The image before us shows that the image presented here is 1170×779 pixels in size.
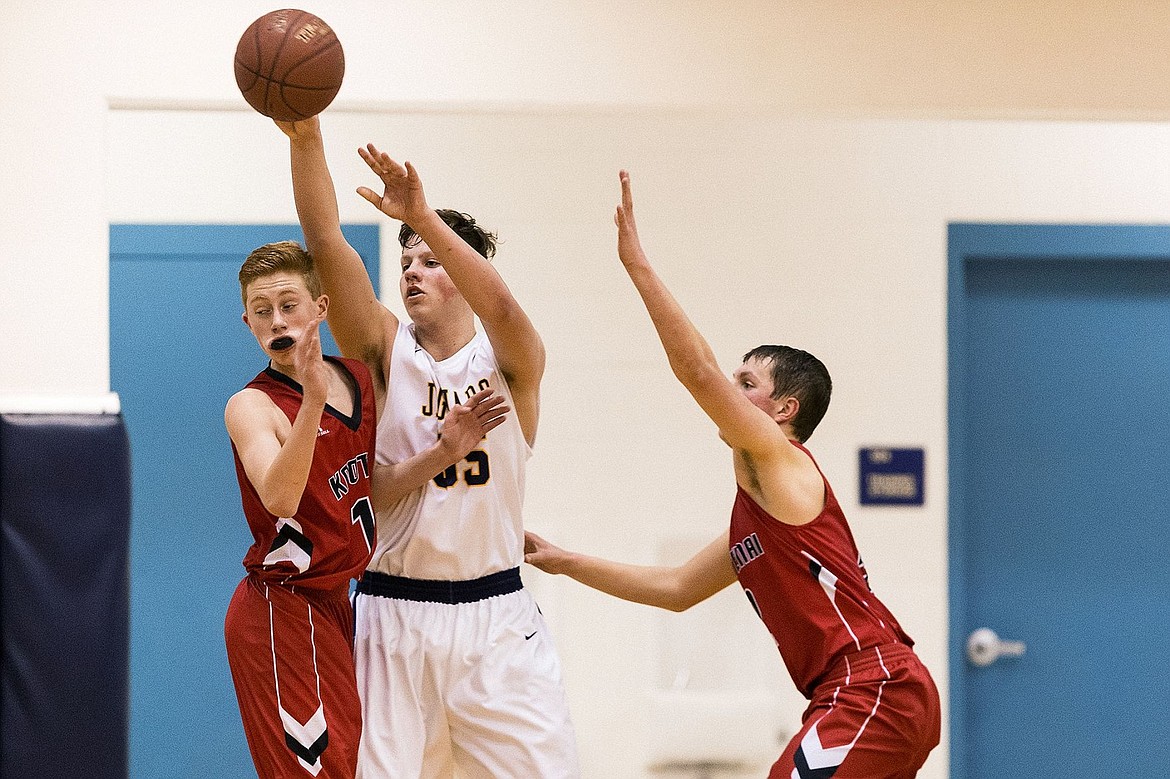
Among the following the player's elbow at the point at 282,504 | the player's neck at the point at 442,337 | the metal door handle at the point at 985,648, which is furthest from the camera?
the metal door handle at the point at 985,648

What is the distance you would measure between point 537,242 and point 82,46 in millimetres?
1562

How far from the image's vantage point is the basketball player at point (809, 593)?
8.93ft

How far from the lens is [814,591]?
283cm

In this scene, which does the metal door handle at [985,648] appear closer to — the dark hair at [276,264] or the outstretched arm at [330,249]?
the outstretched arm at [330,249]

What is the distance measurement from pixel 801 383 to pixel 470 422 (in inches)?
30.9

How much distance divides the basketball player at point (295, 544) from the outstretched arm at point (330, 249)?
0.11 meters

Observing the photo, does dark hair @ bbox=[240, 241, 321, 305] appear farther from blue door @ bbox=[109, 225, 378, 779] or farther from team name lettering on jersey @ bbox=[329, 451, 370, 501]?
blue door @ bbox=[109, 225, 378, 779]

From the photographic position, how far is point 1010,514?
465 cm

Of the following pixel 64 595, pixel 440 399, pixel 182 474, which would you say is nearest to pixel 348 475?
pixel 440 399

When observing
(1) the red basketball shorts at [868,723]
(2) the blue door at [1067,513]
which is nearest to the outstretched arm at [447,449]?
(1) the red basketball shorts at [868,723]

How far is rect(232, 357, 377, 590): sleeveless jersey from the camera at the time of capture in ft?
8.86

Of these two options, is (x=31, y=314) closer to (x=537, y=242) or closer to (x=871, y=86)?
(x=537, y=242)

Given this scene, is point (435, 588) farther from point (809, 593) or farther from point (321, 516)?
point (809, 593)

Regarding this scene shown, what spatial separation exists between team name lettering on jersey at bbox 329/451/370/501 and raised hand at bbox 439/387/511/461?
18 cm
